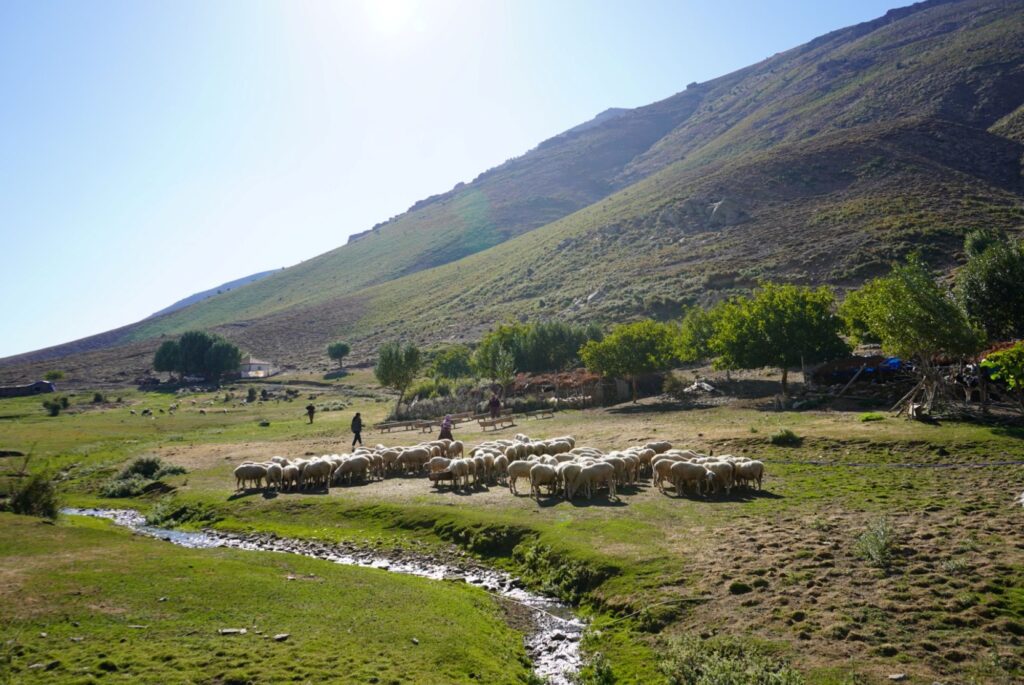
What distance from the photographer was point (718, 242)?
331 ft

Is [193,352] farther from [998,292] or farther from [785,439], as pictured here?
[998,292]

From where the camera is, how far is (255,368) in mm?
121938

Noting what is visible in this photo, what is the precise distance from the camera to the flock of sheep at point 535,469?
21156mm

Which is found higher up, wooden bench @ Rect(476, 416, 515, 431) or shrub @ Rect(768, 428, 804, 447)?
wooden bench @ Rect(476, 416, 515, 431)

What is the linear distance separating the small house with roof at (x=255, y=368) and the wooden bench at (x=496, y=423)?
82.5 meters

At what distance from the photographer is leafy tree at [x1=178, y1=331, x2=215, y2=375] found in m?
111

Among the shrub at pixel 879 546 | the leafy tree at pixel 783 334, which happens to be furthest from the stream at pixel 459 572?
the leafy tree at pixel 783 334

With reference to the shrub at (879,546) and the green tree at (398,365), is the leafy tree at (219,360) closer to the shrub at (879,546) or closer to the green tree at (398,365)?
the green tree at (398,365)

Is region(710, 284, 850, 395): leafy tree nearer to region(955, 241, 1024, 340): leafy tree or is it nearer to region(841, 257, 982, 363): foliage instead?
region(955, 241, 1024, 340): leafy tree

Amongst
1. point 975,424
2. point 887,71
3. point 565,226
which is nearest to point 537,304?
point 565,226

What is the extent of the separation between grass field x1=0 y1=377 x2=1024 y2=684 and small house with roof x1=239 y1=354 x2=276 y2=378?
275 ft

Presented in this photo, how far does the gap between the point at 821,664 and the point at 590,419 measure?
109 ft

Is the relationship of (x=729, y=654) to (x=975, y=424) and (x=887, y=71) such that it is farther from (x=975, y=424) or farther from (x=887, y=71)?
(x=887, y=71)

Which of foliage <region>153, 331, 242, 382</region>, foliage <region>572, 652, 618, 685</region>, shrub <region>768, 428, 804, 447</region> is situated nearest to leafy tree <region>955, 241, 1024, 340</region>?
shrub <region>768, 428, 804, 447</region>
